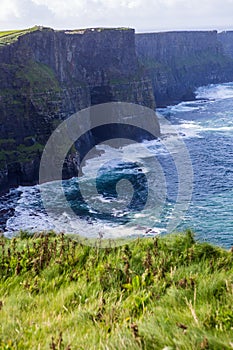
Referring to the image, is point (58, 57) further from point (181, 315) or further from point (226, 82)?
point (226, 82)

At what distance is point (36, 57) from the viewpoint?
8106 cm

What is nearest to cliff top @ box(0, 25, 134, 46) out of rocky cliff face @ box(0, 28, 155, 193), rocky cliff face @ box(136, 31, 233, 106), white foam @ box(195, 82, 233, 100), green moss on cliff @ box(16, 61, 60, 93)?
rocky cliff face @ box(0, 28, 155, 193)

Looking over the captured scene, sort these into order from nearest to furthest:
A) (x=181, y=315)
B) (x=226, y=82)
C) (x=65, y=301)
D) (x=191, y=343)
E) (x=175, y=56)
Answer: (x=191, y=343) → (x=181, y=315) → (x=65, y=301) → (x=175, y=56) → (x=226, y=82)

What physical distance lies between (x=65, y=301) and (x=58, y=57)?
83.5 m

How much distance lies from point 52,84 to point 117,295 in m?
70.5

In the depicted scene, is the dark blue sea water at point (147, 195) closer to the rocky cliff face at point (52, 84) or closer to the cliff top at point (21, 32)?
the rocky cliff face at point (52, 84)

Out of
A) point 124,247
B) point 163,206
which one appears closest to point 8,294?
point 124,247

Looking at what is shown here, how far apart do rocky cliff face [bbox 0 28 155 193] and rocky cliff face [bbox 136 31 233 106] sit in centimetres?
3605

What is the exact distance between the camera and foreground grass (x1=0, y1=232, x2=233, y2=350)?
160 inches

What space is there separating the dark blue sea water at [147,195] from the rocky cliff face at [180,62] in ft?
208

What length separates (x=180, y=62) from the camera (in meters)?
175

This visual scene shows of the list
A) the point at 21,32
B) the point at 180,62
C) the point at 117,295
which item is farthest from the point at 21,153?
the point at 180,62

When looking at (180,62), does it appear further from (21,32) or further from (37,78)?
(37,78)

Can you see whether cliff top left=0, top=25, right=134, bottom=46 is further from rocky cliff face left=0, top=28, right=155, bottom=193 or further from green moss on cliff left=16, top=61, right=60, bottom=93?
green moss on cliff left=16, top=61, right=60, bottom=93
